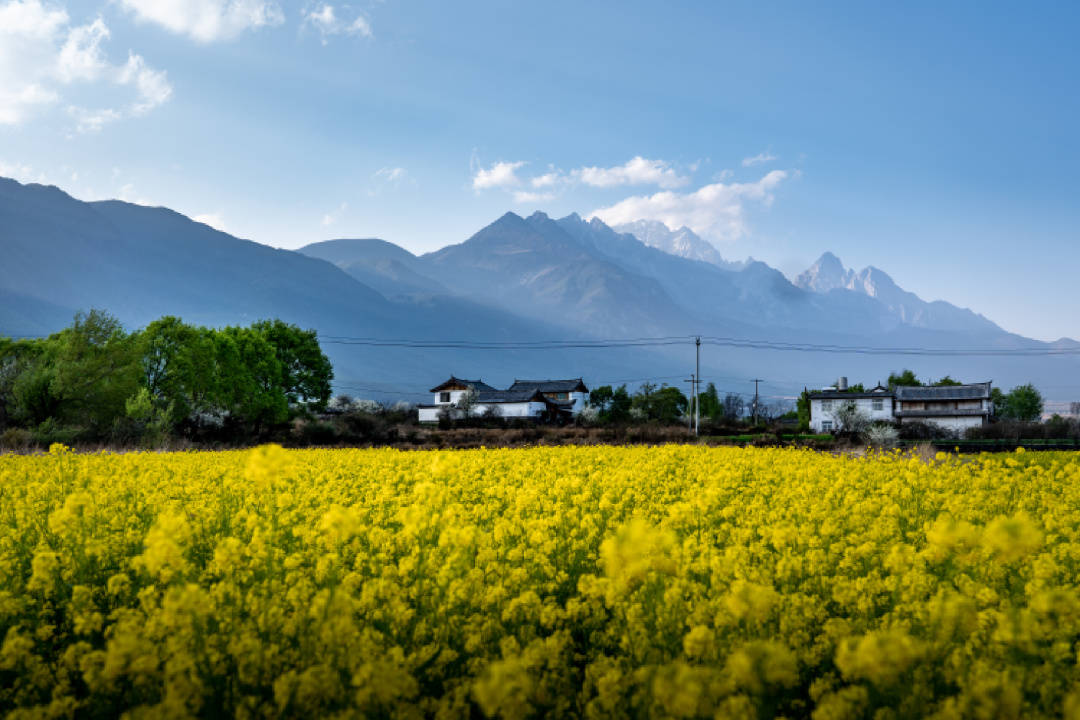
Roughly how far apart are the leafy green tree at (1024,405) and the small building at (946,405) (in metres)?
28.4

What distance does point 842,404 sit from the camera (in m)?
74.9

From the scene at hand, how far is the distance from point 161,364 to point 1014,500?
42.4 metres

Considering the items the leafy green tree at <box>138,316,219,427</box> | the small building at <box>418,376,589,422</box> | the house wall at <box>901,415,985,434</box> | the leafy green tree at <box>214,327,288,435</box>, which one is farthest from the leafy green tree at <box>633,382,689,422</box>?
the leafy green tree at <box>138,316,219,427</box>

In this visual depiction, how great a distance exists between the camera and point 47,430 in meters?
26.8

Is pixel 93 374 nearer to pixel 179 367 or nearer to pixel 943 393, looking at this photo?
pixel 179 367

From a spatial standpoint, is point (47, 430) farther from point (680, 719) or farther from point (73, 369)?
point (680, 719)

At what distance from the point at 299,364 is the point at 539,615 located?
58009mm

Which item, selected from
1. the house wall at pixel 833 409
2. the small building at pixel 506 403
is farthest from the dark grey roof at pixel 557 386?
the house wall at pixel 833 409

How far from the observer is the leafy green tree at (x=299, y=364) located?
2245 inches

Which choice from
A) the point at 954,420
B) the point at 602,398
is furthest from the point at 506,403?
the point at 954,420

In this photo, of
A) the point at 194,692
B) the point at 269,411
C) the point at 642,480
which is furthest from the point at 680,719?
the point at 269,411

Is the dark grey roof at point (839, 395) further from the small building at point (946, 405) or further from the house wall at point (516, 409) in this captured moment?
the house wall at point (516, 409)

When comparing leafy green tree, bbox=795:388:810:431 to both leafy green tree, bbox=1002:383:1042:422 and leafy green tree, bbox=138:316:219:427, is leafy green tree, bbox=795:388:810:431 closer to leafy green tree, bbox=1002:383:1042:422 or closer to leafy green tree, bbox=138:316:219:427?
leafy green tree, bbox=1002:383:1042:422

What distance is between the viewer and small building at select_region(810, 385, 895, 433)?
Answer: 75312 mm
